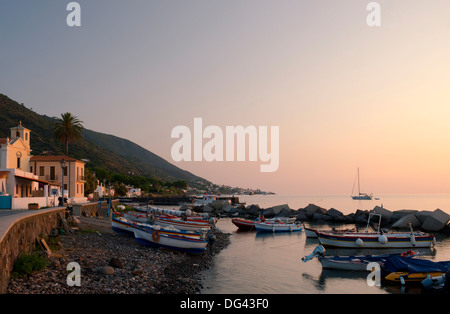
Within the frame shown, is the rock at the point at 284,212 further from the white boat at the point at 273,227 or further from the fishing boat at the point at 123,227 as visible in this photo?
the fishing boat at the point at 123,227

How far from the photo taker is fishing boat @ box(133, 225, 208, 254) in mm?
29234

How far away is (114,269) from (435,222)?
52.0m

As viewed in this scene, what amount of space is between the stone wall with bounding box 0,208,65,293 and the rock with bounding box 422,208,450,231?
52530 mm

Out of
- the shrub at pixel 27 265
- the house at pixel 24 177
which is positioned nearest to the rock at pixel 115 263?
Answer: the shrub at pixel 27 265

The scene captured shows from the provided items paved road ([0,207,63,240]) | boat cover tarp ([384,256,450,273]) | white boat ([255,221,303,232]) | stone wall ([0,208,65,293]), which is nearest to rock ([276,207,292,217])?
white boat ([255,221,303,232])

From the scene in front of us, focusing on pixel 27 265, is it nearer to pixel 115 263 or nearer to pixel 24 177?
pixel 115 263

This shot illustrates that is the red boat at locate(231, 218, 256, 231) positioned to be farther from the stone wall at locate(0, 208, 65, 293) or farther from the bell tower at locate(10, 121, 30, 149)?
the bell tower at locate(10, 121, 30, 149)

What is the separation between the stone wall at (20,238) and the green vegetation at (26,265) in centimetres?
27

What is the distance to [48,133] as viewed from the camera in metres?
136

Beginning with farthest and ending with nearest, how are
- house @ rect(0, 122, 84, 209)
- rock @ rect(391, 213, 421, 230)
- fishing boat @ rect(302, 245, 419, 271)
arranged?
rock @ rect(391, 213, 421, 230) → house @ rect(0, 122, 84, 209) → fishing boat @ rect(302, 245, 419, 271)
